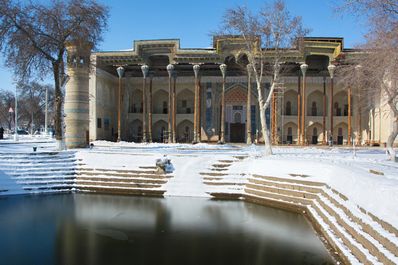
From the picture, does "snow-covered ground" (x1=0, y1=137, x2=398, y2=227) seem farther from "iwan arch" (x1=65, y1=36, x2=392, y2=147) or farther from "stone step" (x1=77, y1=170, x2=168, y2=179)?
"iwan arch" (x1=65, y1=36, x2=392, y2=147)

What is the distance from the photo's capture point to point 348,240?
8.15 m

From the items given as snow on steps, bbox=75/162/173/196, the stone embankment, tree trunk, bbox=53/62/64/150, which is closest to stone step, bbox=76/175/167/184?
snow on steps, bbox=75/162/173/196

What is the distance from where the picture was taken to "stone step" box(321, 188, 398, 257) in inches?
247

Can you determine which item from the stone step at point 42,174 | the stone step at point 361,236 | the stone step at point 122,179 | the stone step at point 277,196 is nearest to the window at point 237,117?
the stone step at point 122,179

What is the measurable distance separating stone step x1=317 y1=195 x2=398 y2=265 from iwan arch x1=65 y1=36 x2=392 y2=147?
21222 mm

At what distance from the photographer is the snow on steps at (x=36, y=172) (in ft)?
50.5

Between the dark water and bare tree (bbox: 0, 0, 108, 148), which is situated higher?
bare tree (bbox: 0, 0, 108, 148)

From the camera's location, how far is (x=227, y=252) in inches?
330

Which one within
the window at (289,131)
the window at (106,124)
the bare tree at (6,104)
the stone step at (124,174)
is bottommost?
the stone step at (124,174)

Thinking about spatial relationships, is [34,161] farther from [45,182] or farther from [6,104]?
[6,104]

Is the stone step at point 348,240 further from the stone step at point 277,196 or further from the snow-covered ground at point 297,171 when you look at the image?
the stone step at point 277,196

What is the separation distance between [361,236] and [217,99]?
2954 centimetres

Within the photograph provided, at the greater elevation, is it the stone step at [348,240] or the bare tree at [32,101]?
the bare tree at [32,101]

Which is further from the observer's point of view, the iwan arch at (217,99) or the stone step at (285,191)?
the iwan arch at (217,99)
